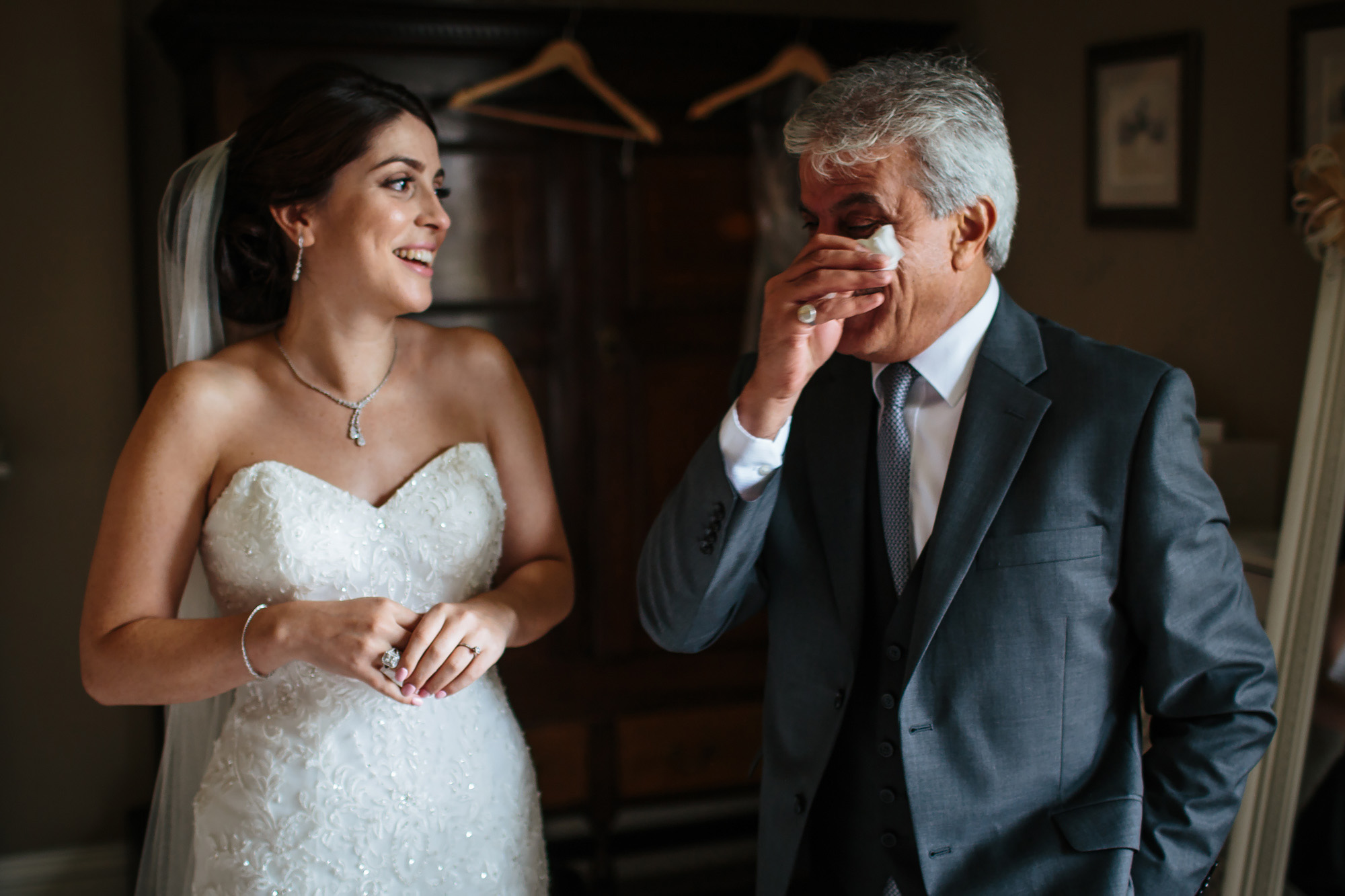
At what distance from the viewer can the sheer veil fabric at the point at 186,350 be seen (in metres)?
1.71

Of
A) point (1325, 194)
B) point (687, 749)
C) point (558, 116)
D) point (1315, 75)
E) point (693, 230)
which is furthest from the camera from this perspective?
point (687, 749)

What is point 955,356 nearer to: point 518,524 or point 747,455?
point 747,455

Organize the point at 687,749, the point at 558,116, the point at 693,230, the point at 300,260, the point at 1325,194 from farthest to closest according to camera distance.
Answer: the point at 687,749 → the point at 693,230 → the point at 558,116 → the point at 1325,194 → the point at 300,260

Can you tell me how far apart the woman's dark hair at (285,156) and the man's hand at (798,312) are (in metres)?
0.75

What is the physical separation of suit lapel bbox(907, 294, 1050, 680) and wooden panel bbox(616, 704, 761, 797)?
1.93 metres

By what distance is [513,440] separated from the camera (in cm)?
182

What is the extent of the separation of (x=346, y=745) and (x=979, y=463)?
3.38 ft

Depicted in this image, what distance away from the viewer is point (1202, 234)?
97.0 inches

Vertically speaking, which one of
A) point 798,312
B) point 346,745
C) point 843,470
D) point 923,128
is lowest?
point 346,745

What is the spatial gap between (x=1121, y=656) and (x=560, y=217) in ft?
6.55

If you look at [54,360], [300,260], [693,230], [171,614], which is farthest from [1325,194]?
[54,360]

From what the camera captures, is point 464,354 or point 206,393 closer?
point 206,393

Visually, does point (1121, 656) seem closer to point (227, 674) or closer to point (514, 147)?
point (227, 674)

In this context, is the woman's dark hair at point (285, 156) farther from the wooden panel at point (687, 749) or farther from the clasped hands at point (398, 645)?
the wooden panel at point (687, 749)
